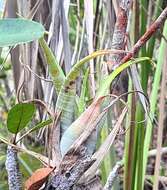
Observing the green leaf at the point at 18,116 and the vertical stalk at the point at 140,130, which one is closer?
the green leaf at the point at 18,116

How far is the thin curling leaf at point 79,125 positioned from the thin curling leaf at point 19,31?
0.28ft

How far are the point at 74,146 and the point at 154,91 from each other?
1.13 feet

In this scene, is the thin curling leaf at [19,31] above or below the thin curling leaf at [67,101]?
above

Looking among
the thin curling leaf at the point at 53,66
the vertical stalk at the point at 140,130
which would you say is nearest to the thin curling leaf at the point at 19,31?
the thin curling leaf at the point at 53,66

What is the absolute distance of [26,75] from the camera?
641mm

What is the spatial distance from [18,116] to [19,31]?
0.10 metres

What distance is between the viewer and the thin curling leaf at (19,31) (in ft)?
1.25

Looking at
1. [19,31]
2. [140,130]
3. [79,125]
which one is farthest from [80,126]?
[140,130]

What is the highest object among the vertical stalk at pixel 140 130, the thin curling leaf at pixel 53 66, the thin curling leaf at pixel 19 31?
the thin curling leaf at pixel 19 31

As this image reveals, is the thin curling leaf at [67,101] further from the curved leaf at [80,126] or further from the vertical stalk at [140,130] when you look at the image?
the vertical stalk at [140,130]

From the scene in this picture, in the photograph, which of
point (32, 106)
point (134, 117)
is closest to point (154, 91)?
point (134, 117)

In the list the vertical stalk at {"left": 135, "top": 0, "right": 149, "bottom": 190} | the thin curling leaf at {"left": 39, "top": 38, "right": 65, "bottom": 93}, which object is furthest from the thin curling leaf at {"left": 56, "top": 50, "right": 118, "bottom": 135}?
the vertical stalk at {"left": 135, "top": 0, "right": 149, "bottom": 190}

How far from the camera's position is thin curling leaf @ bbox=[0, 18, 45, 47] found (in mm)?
382

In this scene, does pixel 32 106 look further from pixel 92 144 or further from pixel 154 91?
pixel 154 91
